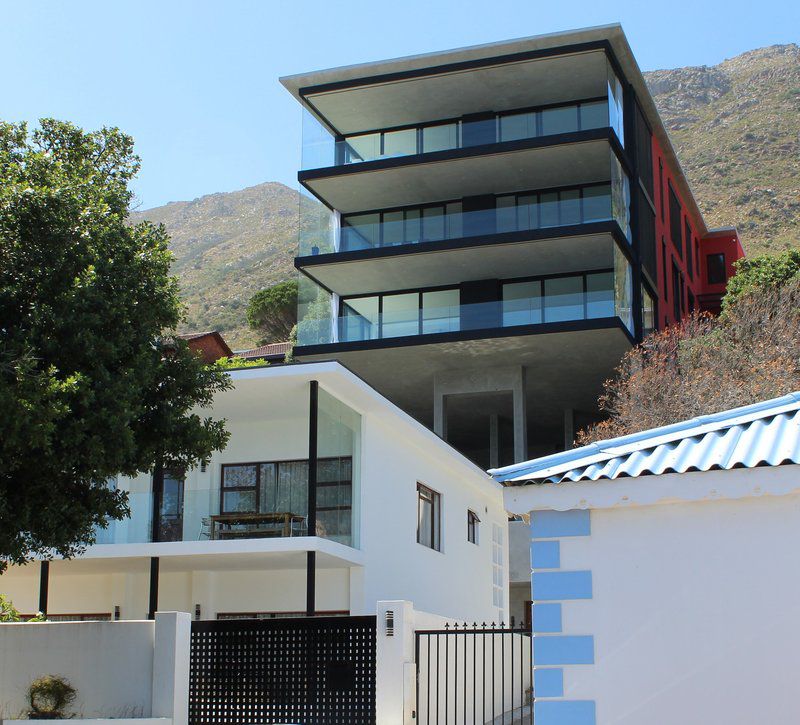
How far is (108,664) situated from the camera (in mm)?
16078

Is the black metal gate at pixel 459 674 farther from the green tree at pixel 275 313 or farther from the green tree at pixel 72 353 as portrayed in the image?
the green tree at pixel 275 313

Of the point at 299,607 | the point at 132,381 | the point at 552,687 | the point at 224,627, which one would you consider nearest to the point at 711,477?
the point at 552,687

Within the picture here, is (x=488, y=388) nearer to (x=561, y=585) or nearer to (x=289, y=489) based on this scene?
(x=289, y=489)

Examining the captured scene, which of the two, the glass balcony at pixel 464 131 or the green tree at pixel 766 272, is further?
the green tree at pixel 766 272

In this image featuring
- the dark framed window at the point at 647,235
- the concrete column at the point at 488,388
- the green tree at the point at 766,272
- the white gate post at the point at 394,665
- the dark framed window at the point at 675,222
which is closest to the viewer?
the white gate post at the point at 394,665

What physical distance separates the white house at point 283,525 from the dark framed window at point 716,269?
1379 inches

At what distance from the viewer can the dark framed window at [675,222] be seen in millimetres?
49562

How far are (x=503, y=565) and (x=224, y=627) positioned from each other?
697 inches

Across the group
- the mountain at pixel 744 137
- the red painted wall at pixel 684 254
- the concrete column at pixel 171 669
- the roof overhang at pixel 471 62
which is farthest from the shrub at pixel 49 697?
the mountain at pixel 744 137

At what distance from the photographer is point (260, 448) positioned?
25.0 m

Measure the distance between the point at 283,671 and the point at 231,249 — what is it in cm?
12259

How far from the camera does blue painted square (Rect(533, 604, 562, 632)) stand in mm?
9117

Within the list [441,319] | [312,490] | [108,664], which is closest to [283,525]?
[312,490]

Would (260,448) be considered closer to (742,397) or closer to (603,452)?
(742,397)
